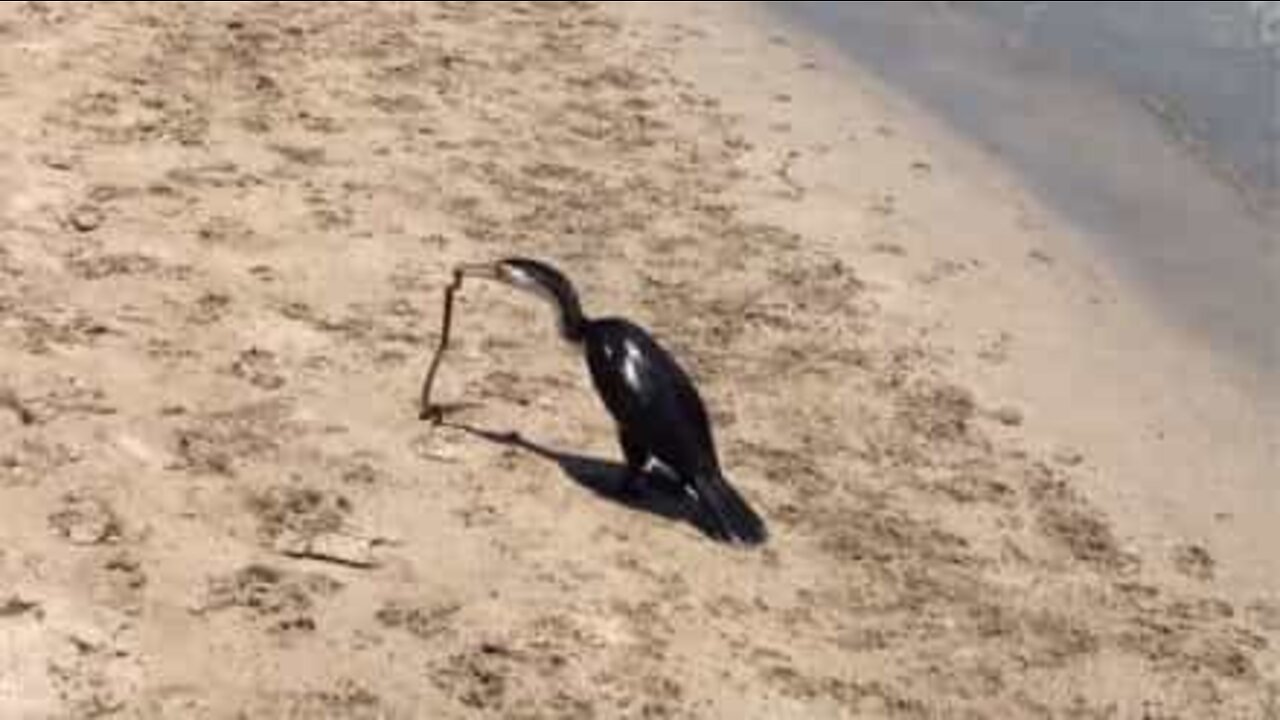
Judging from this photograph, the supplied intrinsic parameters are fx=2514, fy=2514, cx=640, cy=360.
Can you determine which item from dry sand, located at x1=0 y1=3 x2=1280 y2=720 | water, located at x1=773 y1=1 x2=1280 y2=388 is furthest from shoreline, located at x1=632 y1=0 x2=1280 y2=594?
water, located at x1=773 y1=1 x2=1280 y2=388

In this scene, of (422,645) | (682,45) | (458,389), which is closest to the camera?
(422,645)

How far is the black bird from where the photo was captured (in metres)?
6.84

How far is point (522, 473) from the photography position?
7.10 metres

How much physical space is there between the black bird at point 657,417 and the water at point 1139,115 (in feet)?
8.43

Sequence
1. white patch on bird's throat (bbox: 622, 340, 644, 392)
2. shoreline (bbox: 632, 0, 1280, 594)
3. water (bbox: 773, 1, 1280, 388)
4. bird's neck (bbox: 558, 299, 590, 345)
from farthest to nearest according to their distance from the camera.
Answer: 1. water (bbox: 773, 1, 1280, 388)
2. shoreline (bbox: 632, 0, 1280, 594)
3. bird's neck (bbox: 558, 299, 590, 345)
4. white patch on bird's throat (bbox: 622, 340, 644, 392)

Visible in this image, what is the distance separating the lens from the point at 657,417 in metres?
6.85

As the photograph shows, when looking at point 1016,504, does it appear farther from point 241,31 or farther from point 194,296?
point 241,31

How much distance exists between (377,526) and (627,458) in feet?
2.54

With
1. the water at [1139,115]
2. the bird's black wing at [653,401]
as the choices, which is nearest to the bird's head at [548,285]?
the bird's black wing at [653,401]

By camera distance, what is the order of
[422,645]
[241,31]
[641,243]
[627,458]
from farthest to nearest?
[241,31] < [641,243] < [627,458] < [422,645]

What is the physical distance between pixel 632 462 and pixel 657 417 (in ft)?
0.68

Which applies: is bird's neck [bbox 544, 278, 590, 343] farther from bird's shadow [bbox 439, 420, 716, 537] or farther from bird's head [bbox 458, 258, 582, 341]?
bird's shadow [bbox 439, 420, 716, 537]

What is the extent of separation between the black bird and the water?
2.57 m

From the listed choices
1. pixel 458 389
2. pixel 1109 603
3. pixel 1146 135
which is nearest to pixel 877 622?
→ pixel 1109 603
